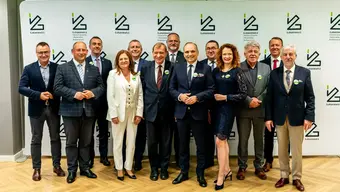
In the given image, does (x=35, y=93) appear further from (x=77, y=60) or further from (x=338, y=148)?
(x=338, y=148)

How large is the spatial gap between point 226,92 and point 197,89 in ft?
1.11

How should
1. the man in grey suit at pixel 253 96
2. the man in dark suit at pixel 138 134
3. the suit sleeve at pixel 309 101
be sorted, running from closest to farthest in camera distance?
the suit sleeve at pixel 309 101 → the man in grey suit at pixel 253 96 → the man in dark suit at pixel 138 134

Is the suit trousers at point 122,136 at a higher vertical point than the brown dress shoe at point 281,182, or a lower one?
higher

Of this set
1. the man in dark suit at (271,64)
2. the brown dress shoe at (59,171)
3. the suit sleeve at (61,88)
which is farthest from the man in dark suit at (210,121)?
the brown dress shoe at (59,171)

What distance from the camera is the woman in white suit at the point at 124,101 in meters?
4.12

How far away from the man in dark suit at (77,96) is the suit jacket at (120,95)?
195 millimetres

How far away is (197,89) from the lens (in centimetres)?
396

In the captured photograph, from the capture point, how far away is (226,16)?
5.15 meters

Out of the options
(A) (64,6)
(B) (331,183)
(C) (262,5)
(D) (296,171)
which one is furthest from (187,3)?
(B) (331,183)

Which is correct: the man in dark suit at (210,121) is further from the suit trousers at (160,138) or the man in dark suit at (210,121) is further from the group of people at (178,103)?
the suit trousers at (160,138)

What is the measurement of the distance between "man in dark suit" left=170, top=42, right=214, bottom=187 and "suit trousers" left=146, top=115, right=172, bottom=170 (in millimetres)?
249

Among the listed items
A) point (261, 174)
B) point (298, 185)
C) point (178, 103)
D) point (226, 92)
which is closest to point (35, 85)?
point (178, 103)

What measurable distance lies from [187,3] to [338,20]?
2.31m

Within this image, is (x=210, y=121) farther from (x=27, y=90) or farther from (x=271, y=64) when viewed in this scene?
(x=27, y=90)
